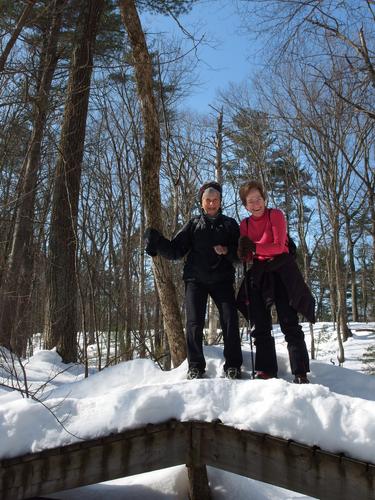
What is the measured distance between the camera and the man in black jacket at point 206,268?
343cm

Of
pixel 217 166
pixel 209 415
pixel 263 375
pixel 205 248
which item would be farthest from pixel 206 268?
pixel 217 166

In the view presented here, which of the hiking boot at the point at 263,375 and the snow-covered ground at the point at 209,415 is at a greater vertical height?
the hiking boot at the point at 263,375

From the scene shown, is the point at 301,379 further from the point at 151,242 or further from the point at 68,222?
the point at 68,222

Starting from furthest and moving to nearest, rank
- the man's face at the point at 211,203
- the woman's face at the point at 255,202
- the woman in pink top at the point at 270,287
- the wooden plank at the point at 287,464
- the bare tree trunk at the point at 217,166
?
the bare tree trunk at the point at 217,166 < the man's face at the point at 211,203 < the woman's face at the point at 255,202 < the woman in pink top at the point at 270,287 < the wooden plank at the point at 287,464

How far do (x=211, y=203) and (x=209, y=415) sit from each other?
1.76m

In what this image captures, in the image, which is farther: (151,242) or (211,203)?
(211,203)

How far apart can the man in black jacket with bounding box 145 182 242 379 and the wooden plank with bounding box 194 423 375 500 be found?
0.80 meters

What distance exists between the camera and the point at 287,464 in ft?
7.87

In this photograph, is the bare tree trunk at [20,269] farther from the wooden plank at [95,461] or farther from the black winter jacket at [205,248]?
the wooden plank at [95,461]

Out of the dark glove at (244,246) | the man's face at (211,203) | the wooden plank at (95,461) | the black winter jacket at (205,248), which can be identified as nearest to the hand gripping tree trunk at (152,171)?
the black winter jacket at (205,248)

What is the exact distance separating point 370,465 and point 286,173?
12.5 metres

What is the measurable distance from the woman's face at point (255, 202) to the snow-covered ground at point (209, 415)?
4.50ft

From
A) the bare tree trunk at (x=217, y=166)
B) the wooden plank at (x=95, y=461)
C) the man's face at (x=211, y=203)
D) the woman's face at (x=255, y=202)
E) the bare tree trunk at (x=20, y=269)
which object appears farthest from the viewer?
the bare tree trunk at (x=217, y=166)

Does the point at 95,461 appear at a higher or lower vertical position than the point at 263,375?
lower
